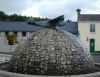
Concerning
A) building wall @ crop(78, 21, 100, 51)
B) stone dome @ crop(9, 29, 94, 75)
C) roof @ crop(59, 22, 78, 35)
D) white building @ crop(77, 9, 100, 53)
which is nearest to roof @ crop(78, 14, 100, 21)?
white building @ crop(77, 9, 100, 53)

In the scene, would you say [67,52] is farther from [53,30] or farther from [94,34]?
[94,34]

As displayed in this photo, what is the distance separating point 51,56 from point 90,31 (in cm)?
3963

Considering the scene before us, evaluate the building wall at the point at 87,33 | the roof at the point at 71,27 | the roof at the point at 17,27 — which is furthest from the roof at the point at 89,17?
the roof at the point at 17,27

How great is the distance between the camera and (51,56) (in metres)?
8.46

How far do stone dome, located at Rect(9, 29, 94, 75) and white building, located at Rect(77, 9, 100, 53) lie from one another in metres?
38.3

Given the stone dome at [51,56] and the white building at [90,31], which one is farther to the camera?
the white building at [90,31]

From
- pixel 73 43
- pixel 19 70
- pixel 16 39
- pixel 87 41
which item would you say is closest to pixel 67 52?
pixel 73 43

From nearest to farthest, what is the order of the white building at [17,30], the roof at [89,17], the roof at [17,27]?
the roof at [89,17], the white building at [17,30], the roof at [17,27]

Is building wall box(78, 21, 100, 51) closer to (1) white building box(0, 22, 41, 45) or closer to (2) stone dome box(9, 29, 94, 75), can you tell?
(1) white building box(0, 22, 41, 45)

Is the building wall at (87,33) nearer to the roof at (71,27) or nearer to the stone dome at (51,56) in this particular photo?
the roof at (71,27)

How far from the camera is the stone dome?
8.43 m

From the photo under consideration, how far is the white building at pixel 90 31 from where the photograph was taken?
47219 mm

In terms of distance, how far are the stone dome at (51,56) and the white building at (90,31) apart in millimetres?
38285

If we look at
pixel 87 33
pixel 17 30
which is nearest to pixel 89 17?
pixel 87 33
